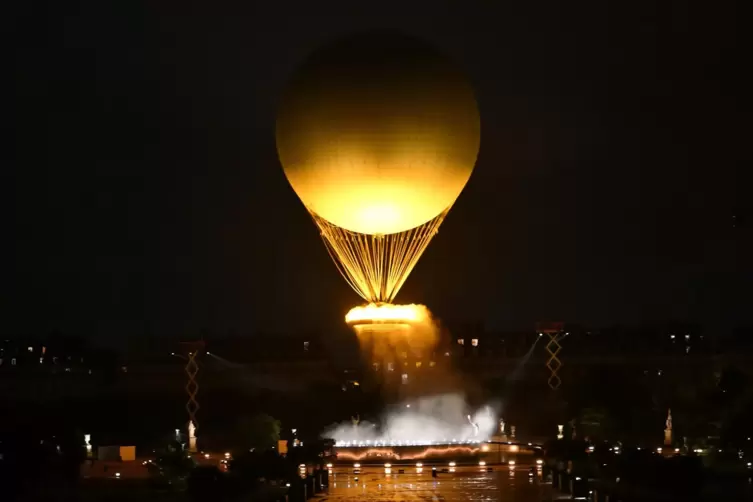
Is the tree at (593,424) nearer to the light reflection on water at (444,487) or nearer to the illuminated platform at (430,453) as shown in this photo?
the illuminated platform at (430,453)

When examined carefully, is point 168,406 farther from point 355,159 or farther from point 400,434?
point 355,159

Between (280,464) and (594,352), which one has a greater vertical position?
(594,352)

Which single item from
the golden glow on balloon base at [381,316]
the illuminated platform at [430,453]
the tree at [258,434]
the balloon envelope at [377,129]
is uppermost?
the balloon envelope at [377,129]

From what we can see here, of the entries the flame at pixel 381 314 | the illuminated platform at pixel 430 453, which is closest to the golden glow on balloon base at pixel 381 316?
the flame at pixel 381 314

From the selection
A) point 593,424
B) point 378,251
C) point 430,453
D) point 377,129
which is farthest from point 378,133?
point 593,424

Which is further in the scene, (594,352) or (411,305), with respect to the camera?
(594,352)

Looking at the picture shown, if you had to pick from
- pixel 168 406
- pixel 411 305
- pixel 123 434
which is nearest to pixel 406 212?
pixel 411 305
